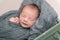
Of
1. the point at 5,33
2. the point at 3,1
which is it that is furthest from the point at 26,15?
the point at 3,1

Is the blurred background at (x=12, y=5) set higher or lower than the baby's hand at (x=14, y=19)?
higher

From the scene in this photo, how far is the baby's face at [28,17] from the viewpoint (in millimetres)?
1262

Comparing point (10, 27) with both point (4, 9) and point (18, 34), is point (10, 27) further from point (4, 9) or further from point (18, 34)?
point (4, 9)

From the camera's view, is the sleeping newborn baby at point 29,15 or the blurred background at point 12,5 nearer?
the sleeping newborn baby at point 29,15

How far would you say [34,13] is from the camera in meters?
1.27

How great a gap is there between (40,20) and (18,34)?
17 cm

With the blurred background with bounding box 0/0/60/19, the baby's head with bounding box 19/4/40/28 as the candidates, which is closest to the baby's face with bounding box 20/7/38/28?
the baby's head with bounding box 19/4/40/28

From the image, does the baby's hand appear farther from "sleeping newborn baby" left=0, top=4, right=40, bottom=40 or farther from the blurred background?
the blurred background

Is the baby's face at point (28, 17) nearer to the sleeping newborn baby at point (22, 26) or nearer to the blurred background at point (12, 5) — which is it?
the sleeping newborn baby at point (22, 26)

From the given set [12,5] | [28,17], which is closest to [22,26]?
[28,17]

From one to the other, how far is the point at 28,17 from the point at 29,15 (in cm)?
1

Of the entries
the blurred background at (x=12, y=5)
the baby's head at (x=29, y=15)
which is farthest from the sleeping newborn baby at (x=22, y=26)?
the blurred background at (x=12, y=5)

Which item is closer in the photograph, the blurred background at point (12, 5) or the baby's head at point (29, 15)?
the baby's head at point (29, 15)

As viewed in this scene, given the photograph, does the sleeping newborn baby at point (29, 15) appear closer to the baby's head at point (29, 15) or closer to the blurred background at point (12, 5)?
the baby's head at point (29, 15)
